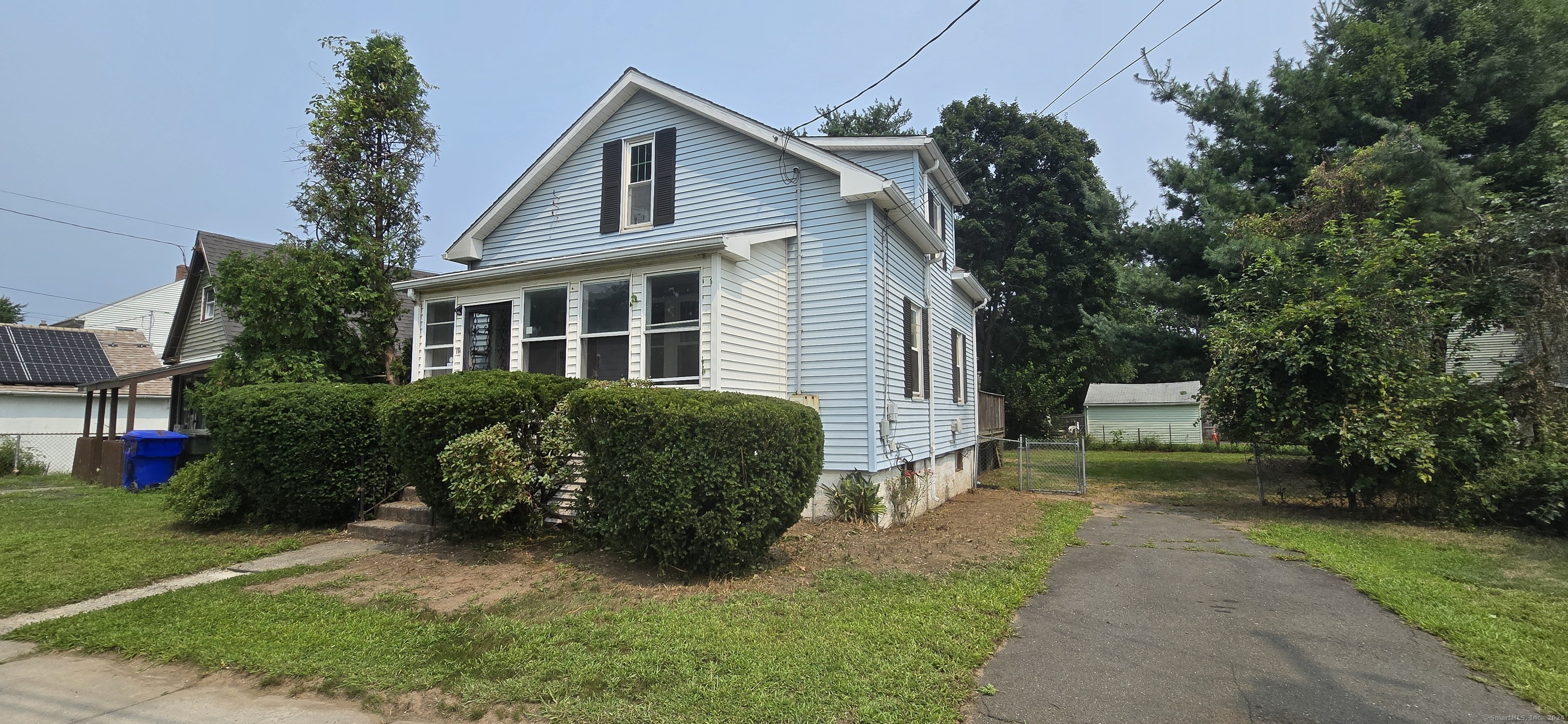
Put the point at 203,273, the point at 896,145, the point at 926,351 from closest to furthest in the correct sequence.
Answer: the point at 896,145
the point at 926,351
the point at 203,273

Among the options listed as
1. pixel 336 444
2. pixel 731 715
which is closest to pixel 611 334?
pixel 336 444

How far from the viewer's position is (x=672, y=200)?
11031 mm

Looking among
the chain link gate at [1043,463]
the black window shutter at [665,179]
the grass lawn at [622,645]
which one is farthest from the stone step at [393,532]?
the chain link gate at [1043,463]

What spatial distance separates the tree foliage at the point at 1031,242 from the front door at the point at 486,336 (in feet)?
85.4

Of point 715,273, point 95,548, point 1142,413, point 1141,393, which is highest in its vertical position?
point 715,273

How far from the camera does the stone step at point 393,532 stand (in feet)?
25.7

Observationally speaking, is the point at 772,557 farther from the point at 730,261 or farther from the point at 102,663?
the point at 102,663

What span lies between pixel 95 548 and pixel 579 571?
6.02 metres

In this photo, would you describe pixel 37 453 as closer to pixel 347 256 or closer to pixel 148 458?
pixel 148 458

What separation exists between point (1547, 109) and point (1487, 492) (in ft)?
35.0

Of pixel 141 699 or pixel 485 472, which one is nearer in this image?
pixel 141 699

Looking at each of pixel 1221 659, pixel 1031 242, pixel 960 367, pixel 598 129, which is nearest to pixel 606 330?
pixel 598 129

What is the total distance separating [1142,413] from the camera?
3862 centimetres

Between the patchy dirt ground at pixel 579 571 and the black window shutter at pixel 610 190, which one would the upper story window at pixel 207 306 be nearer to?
the black window shutter at pixel 610 190
